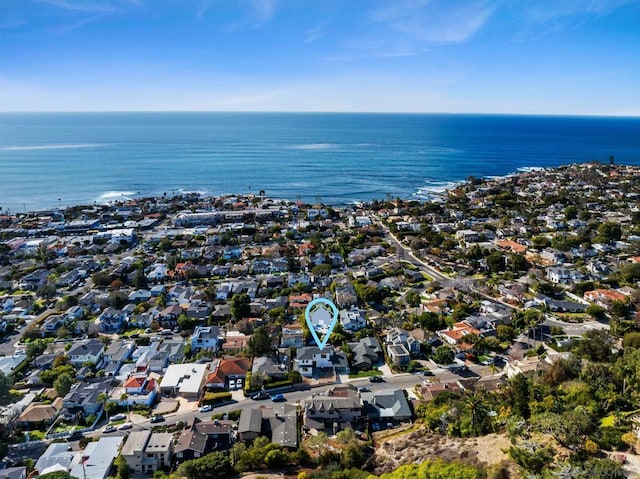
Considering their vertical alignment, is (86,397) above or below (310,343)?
below

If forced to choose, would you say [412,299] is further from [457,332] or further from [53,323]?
[53,323]

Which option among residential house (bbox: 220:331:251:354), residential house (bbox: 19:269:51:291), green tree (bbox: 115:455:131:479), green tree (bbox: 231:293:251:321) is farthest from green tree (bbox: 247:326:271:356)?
residential house (bbox: 19:269:51:291)

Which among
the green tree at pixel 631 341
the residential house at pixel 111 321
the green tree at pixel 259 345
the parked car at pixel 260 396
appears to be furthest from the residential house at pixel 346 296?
the green tree at pixel 631 341

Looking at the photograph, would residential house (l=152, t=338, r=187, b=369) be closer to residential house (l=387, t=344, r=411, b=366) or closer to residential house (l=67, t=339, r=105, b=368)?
residential house (l=67, t=339, r=105, b=368)

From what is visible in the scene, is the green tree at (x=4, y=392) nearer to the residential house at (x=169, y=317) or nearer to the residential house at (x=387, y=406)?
the residential house at (x=169, y=317)

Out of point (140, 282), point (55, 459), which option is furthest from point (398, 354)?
point (140, 282)

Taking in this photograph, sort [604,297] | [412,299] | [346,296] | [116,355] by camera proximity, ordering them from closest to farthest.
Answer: [116,355] < [604,297] < [412,299] < [346,296]
